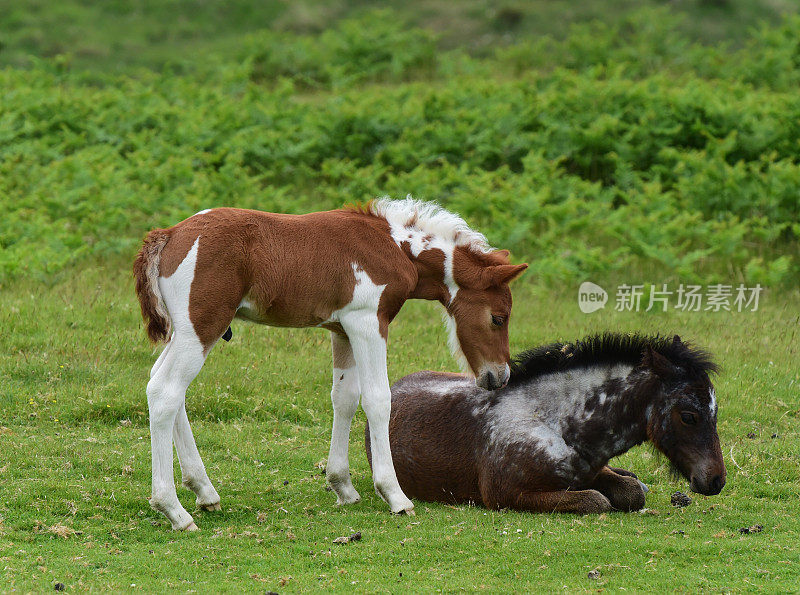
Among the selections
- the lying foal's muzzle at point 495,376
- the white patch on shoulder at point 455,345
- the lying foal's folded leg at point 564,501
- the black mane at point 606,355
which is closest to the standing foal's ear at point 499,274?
the white patch on shoulder at point 455,345

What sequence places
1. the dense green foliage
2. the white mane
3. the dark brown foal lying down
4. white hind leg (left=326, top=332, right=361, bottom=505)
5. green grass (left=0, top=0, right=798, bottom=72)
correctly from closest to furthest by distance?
the dark brown foal lying down
the white mane
white hind leg (left=326, top=332, right=361, bottom=505)
the dense green foliage
green grass (left=0, top=0, right=798, bottom=72)

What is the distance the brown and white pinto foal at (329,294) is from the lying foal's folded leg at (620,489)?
1.30 metres

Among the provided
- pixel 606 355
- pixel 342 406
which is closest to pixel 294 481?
pixel 342 406

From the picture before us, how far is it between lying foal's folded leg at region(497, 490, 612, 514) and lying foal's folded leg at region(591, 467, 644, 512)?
0.25 metres

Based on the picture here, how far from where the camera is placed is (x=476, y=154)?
69.6 ft

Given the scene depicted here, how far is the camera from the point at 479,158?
20.8 meters

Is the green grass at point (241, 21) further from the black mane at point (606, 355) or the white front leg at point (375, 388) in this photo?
the white front leg at point (375, 388)

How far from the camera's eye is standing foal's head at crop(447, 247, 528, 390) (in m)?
8.22

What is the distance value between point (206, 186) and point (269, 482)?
33.3 feet

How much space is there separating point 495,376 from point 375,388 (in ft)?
3.48

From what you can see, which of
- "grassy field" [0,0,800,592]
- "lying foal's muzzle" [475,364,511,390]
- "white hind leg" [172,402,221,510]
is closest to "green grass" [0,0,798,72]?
"grassy field" [0,0,800,592]

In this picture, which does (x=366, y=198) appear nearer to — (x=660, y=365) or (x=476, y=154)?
(x=476, y=154)

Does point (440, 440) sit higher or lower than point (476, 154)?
lower

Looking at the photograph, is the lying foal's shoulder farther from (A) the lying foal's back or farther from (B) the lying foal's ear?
(B) the lying foal's ear
